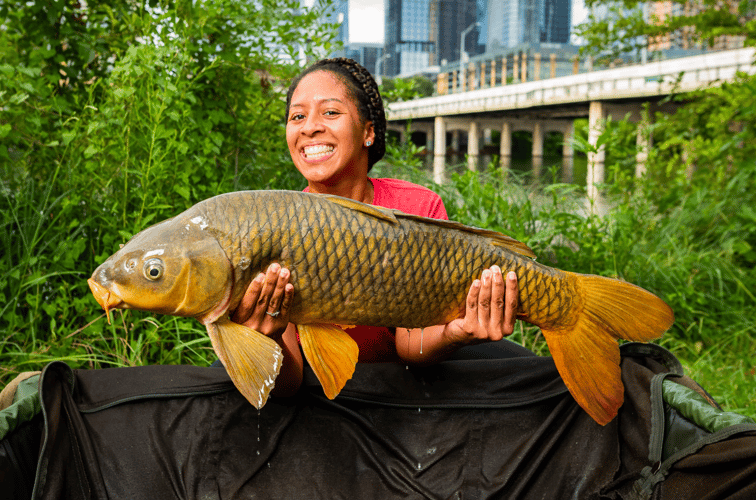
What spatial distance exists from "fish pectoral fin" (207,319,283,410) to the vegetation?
3.60 feet

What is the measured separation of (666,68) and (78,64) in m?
16.7

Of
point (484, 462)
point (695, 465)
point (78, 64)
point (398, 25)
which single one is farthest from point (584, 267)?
point (398, 25)

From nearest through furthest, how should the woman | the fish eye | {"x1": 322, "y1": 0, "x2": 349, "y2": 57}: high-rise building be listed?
the fish eye, the woman, {"x1": 322, "y1": 0, "x2": 349, "y2": 57}: high-rise building

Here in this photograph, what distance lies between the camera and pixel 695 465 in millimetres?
1346

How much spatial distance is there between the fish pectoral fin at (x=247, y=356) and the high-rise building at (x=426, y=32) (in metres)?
104

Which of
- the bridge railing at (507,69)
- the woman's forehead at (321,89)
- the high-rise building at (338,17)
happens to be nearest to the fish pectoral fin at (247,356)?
the woman's forehead at (321,89)

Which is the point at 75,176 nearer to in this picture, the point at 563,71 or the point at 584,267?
the point at 584,267

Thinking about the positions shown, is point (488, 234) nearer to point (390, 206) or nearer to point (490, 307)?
point (490, 307)

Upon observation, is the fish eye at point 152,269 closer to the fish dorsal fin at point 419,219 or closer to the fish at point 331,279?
the fish at point 331,279

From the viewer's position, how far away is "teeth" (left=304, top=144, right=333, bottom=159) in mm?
1560

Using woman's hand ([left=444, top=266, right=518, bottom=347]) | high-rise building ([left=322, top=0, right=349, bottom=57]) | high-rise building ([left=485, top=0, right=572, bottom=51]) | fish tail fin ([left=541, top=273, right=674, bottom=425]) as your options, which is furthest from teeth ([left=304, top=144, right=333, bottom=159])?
high-rise building ([left=485, top=0, right=572, bottom=51])

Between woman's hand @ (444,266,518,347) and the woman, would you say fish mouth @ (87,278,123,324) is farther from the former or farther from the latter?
woman's hand @ (444,266,518,347)

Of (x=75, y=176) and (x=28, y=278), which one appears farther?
(x=75, y=176)

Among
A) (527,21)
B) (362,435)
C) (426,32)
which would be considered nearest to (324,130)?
(362,435)
